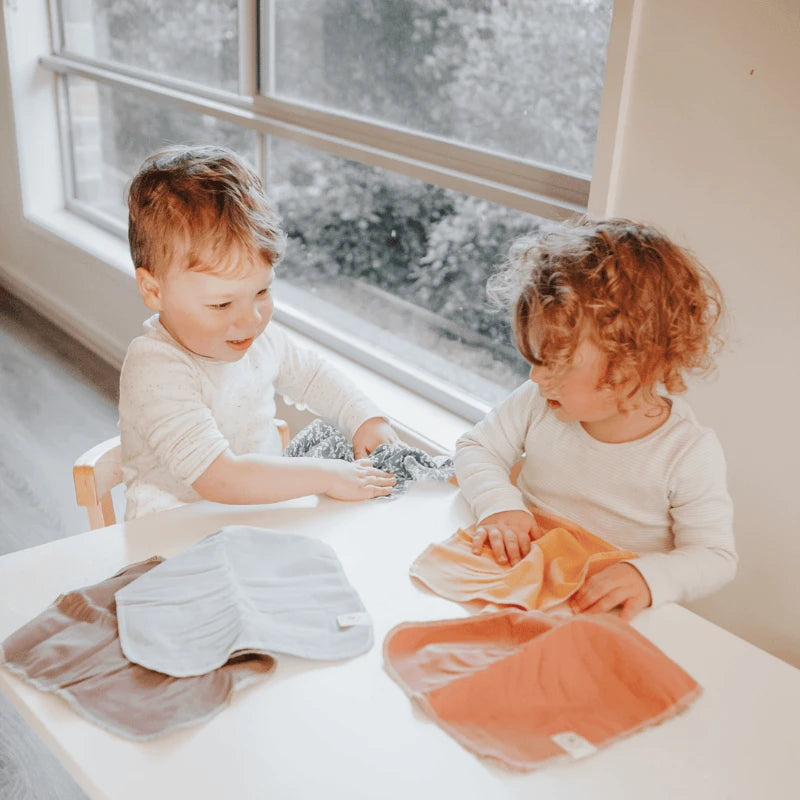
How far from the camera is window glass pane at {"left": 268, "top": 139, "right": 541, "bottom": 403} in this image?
2.17 metres

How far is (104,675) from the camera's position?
88 cm

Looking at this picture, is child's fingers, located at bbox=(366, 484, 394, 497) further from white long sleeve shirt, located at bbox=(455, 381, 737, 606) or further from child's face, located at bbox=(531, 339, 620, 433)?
child's face, located at bbox=(531, 339, 620, 433)

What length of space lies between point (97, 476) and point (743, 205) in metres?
1.01

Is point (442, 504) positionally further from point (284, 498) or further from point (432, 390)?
point (432, 390)

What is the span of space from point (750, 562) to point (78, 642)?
1.04 meters

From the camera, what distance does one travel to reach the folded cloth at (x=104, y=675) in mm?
832

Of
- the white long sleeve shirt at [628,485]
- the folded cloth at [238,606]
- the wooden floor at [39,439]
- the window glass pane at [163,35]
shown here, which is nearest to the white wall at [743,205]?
the white long sleeve shirt at [628,485]

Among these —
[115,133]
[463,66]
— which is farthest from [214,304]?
[115,133]

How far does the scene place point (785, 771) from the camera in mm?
829

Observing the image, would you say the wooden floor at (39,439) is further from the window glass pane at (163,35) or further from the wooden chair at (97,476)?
the window glass pane at (163,35)

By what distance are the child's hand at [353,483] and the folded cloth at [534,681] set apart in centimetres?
30

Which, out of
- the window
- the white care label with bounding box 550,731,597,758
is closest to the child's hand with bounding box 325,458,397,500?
the white care label with bounding box 550,731,597,758

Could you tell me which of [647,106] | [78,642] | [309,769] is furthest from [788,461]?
[78,642]

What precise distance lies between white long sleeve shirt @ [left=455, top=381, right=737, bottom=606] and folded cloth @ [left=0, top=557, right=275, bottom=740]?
0.46 meters
